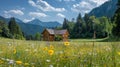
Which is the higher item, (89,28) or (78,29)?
(89,28)

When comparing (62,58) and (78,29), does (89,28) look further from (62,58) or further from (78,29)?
(62,58)

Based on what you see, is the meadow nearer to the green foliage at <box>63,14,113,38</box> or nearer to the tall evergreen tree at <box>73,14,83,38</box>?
the green foliage at <box>63,14,113,38</box>

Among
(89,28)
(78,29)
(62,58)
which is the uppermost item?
(89,28)

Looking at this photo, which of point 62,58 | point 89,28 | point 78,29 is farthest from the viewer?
point 78,29

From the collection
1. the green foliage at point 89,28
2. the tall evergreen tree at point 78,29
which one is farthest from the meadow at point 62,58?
the tall evergreen tree at point 78,29

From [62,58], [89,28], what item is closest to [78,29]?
[89,28]

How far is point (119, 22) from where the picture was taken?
62938mm

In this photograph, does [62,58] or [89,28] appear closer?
[62,58]

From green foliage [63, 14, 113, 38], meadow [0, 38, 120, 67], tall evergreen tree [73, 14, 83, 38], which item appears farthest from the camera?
tall evergreen tree [73, 14, 83, 38]

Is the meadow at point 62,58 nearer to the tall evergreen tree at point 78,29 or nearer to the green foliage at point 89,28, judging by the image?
the green foliage at point 89,28

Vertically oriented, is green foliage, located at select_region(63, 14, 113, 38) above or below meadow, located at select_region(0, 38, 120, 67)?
above

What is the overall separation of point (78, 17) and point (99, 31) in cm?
3548

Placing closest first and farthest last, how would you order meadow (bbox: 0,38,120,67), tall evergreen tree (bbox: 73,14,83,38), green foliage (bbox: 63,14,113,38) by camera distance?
1. meadow (bbox: 0,38,120,67)
2. green foliage (bbox: 63,14,113,38)
3. tall evergreen tree (bbox: 73,14,83,38)

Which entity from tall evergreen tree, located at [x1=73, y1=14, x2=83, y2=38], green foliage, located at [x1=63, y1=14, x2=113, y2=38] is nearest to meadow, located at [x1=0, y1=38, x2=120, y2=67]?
green foliage, located at [x1=63, y1=14, x2=113, y2=38]
